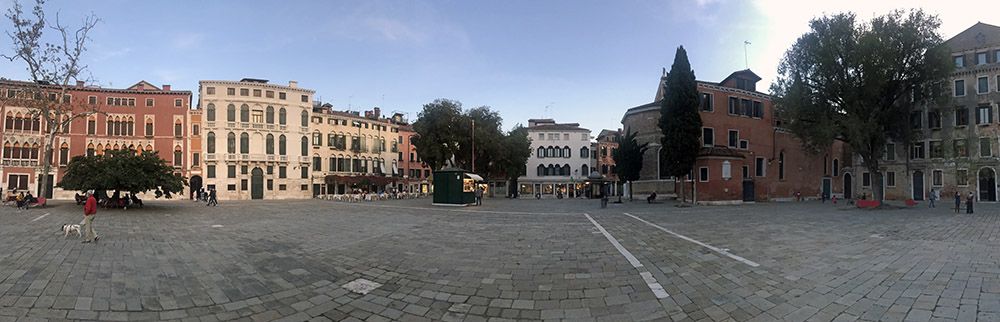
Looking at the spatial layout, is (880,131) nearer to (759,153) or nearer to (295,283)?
(759,153)

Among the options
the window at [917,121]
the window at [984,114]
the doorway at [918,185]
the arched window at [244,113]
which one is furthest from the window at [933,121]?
the arched window at [244,113]

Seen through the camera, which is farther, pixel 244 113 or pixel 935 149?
pixel 244 113

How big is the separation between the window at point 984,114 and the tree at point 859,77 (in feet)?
38.4

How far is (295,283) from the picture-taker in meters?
6.88

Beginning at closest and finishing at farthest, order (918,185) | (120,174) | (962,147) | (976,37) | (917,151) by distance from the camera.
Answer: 1. (120,174)
2. (962,147)
3. (976,37)
4. (918,185)
5. (917,151)

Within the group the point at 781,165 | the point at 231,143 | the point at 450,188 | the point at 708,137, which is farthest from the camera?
the point at 231,143

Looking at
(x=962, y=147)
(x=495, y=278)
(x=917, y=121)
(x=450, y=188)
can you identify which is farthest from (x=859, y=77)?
(x=495, y=278)

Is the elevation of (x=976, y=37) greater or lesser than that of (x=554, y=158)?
greater

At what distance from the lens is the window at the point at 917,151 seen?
4162 cm

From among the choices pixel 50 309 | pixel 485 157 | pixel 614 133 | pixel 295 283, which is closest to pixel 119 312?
pixel 50 309

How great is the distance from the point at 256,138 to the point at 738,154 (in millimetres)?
49725

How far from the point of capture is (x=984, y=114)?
37844 mm

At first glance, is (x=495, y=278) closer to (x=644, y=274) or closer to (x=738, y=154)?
(x=644, y=274)

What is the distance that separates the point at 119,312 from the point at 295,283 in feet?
6.70
